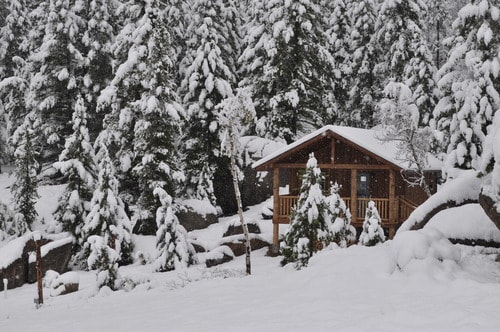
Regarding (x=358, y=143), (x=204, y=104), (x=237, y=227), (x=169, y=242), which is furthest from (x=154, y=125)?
(x=358, y=143)

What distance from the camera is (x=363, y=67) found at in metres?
35.1

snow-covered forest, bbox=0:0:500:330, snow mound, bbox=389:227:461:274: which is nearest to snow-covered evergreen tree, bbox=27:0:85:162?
snow-covered forest, bbox=0:0:500:330

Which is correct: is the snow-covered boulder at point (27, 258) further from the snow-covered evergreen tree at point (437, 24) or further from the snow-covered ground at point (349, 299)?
the snow-covered evergreen tree at point (437, 24)

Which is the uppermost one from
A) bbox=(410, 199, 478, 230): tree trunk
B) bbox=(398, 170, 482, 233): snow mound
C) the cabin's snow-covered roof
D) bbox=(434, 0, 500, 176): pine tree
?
bbox=(434, 0, 500, 176): pine tree

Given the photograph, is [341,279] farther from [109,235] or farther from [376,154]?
[109,235]

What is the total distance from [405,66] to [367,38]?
20.0 ft

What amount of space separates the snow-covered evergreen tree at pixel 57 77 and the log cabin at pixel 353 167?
14.1 meters

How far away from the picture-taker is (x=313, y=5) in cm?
3066

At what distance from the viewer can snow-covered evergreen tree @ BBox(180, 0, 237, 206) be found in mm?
29391

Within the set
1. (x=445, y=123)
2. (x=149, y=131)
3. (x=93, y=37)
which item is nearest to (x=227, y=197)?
(x=149, y=131)

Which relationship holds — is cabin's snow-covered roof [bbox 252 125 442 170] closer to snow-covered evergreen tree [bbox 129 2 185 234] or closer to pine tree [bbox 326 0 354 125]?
snow-covered evergreen tree [bbox 129 2 185 234]

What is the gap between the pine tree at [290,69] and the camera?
29.7 meters

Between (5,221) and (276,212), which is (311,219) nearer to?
(276,212)

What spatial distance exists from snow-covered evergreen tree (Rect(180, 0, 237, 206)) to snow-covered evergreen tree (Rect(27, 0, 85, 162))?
720 cm
